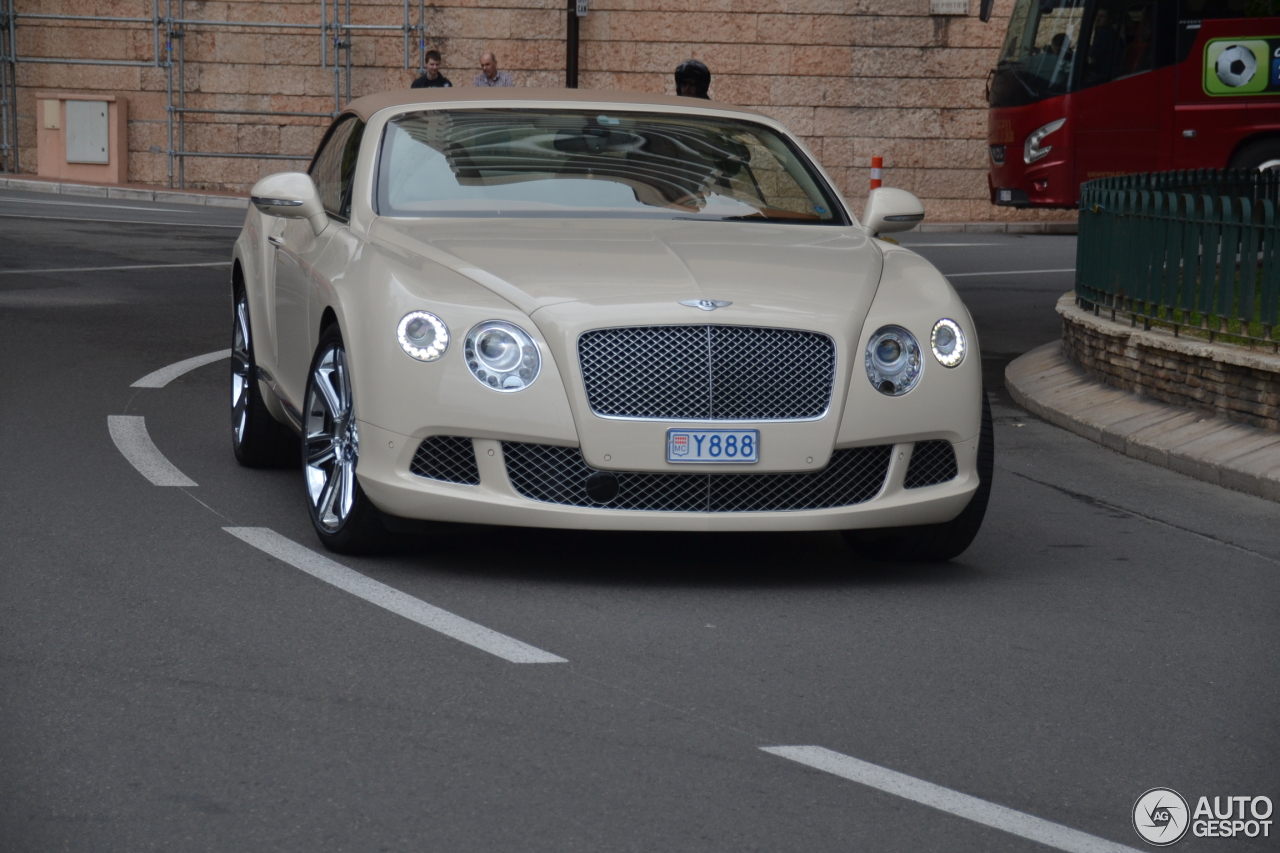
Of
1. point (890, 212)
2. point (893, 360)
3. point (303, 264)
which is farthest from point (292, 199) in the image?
point (893, 360)

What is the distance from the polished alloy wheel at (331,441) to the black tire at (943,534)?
165 centimetres

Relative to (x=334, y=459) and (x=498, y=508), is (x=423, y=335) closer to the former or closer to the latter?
(x=498, y=508)

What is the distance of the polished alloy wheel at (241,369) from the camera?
775 cm

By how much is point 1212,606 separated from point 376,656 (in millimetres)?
→ 2620

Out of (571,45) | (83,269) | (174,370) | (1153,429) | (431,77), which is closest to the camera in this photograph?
(1153,429)

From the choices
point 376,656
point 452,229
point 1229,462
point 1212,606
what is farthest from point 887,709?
point 1229,462

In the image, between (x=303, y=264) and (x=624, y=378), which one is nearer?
(x=624, y=378)

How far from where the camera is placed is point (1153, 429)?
894 cm

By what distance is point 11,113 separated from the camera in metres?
28.1

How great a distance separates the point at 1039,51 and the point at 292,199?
1596cm

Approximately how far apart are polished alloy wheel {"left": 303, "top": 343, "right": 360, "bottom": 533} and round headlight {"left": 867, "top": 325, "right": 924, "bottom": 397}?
1.58 meters

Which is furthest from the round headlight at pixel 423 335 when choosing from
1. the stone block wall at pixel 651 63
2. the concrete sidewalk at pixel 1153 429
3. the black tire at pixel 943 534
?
the stone block wall at pixel 651 63

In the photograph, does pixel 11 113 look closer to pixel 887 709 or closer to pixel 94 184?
pixel 94 184
